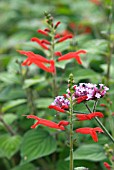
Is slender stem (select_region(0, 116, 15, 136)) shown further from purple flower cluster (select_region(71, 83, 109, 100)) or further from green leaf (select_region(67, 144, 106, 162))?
purple flower cluster (select_region(71, 83, 109, 100))

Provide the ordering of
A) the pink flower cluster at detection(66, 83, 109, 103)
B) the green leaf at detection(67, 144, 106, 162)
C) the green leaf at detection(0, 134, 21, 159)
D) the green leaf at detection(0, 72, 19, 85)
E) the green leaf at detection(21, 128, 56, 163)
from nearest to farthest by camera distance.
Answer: the pink flower cluster at detection(66, 83, 109, 103) → the green leaf at detection(67, 144, 106, 162) → the green leaf at detection(21, 128, 56, 163) → the green leaf at detection(0, 134, 21, 159) → the green leaf at detection(0, 72, 19, 85)

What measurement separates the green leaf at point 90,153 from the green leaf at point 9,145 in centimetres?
39

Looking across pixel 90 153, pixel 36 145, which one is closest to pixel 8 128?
pixel 36 145

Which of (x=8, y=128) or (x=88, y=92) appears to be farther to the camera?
(x=8, y=128)

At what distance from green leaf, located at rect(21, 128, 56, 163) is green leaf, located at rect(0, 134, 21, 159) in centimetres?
7

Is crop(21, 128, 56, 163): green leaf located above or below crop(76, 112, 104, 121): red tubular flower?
below

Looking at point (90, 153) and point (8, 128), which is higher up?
point (8, 128)

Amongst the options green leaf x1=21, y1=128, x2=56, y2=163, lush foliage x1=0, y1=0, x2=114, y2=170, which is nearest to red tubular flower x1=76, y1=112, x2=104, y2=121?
lush foliage x1=0, y1=0, x2=114, y2=170

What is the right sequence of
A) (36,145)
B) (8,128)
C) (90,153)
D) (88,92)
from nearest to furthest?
(88,92), (90,153), (36,145), (8,128)

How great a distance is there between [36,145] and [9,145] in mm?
182

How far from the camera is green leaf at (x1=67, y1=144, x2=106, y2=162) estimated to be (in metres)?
2.32

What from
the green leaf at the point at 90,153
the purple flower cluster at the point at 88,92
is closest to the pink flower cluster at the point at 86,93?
the purple flower cluster at the point at 88,92

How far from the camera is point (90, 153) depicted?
2.39 metres

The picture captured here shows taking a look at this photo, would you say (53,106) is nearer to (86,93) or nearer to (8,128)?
(86,93)
